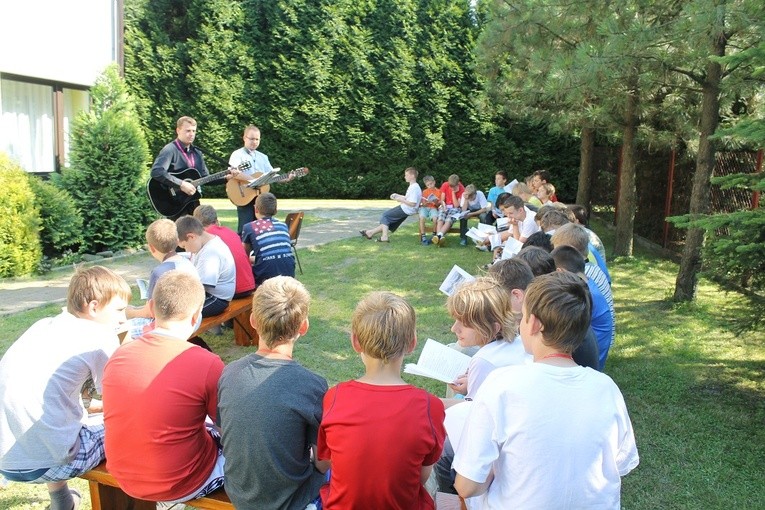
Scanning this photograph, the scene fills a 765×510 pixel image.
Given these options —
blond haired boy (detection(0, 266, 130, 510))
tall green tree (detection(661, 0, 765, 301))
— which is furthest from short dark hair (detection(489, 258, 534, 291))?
tall green tree (detection(661, 0, 765, 301))

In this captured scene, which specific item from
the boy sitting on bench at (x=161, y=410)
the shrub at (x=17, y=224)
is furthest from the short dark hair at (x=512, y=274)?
the shrub at (x=17, y=224)

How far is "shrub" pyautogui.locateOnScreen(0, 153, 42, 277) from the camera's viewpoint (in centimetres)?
793

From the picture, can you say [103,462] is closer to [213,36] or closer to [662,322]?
[662,322]

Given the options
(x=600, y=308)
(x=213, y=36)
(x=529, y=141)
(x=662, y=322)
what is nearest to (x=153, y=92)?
(x=213, y=36)

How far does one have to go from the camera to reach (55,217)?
29.1ft

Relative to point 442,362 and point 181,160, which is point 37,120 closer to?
point 181,160

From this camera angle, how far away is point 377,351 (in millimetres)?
2273

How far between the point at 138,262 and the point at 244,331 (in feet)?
14.3

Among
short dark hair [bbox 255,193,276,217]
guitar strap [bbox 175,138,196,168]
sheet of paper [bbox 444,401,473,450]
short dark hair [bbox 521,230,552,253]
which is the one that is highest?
guitar strap [bbox 175,138,196,168]

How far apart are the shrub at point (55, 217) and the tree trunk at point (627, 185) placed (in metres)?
7.96

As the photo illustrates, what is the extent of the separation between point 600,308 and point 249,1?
17.7 m

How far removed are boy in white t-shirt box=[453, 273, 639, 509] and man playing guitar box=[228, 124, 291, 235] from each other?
617cm

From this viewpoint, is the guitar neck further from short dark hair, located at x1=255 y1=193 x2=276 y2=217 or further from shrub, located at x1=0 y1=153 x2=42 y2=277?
shrub, located at x1=0 y1=153 x2=42 y2=277

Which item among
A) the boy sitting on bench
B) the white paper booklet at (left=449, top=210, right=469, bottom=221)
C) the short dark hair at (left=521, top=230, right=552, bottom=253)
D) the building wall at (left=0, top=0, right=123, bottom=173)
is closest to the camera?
the boy sitting on bench
